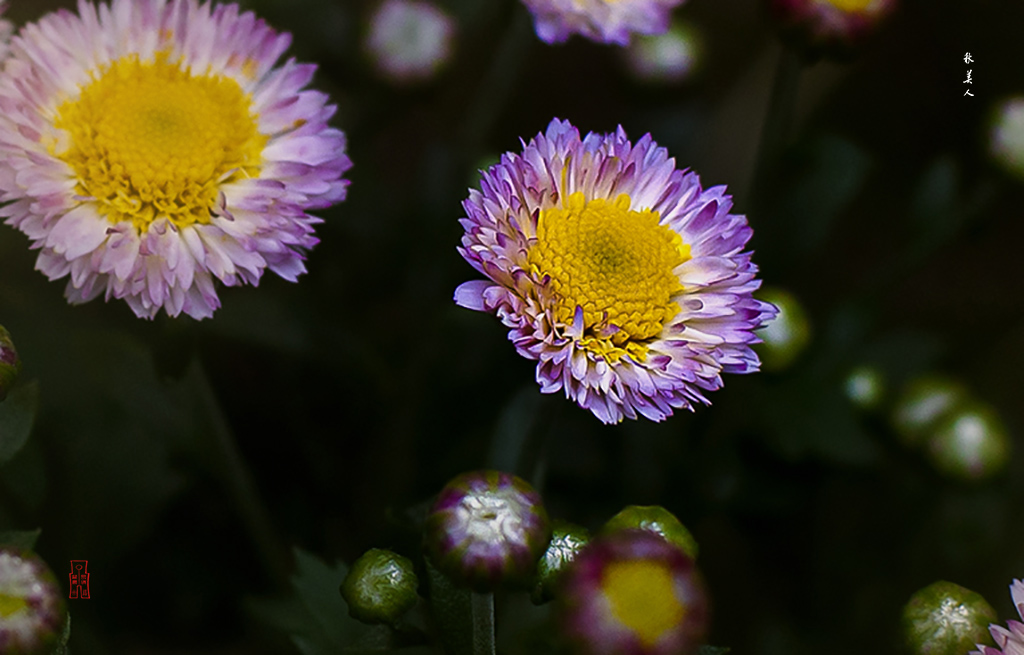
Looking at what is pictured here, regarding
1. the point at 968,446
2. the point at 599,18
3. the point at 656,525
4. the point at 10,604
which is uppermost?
the point at 599,18

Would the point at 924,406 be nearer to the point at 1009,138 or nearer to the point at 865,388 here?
the point at 865,388

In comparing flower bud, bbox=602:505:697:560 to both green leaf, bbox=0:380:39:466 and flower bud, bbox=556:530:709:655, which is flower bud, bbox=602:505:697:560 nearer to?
flower bud, bbox=556:530:709:655

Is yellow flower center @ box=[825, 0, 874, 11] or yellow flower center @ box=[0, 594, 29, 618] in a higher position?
yellow flower center @ box=[825, 0, 874, 11]

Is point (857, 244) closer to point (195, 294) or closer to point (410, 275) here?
point (410, 275)

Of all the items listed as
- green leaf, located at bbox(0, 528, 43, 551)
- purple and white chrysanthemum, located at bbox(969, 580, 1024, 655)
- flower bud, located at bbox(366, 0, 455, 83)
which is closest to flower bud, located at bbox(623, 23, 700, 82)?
flower bud, located at bbox(366, 0, 455, 83)

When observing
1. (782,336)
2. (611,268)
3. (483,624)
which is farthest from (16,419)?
(782,336)

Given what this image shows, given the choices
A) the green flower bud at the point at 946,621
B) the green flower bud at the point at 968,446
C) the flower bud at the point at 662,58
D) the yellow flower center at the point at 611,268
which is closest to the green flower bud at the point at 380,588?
the yellow flower center at the point at 611,268
